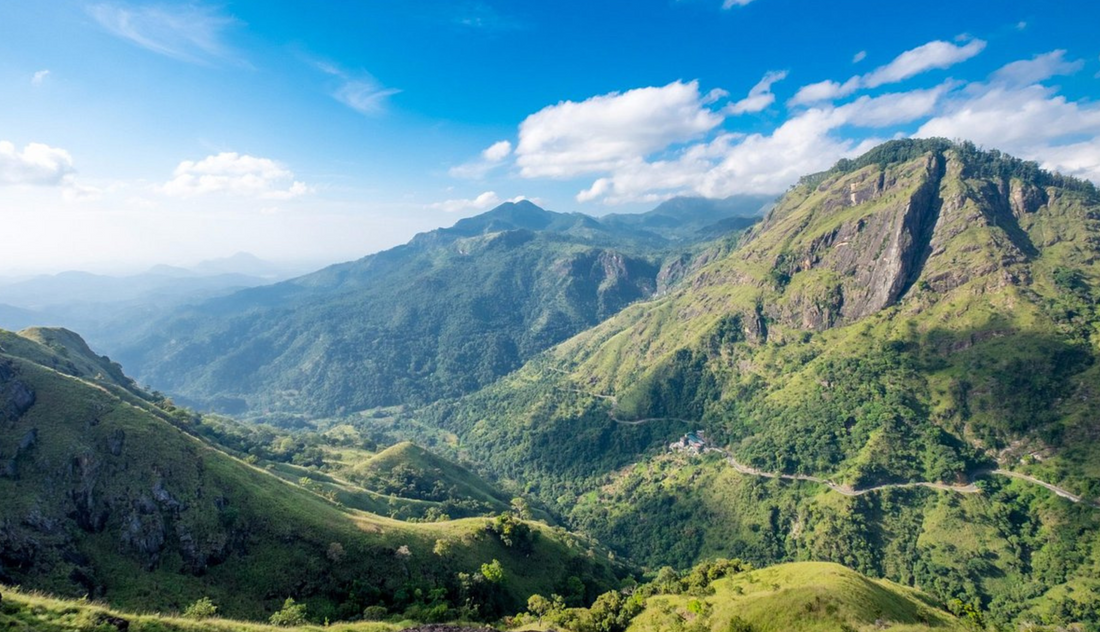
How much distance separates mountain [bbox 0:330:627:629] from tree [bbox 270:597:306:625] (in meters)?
3.24

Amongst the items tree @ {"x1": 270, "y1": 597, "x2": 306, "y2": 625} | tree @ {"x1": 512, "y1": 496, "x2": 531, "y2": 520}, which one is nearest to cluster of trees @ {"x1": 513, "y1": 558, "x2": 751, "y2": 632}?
tree @ {"x1": 270, "y1": 597, "x2": 306, "y2": 625}

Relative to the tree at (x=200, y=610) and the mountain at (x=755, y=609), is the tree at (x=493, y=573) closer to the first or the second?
the mountain at (x=755, y=609)

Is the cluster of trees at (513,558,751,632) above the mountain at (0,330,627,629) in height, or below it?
below

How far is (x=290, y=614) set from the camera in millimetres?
63156

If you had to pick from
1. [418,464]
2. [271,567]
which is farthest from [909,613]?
[418,464]

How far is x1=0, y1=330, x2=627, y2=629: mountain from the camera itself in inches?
2485

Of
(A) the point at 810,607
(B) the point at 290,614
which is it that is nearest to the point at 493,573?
(B) the point at 290,614

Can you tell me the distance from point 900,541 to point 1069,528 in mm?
40514

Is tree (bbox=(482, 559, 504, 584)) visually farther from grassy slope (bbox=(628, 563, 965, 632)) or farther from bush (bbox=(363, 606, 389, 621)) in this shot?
grassy slope (bbox=(628, 563, 965, 632))

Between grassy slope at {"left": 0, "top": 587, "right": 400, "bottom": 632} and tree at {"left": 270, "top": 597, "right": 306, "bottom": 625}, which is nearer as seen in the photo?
grassy slope at {"left": 0, "top": 587, "right": 400, "bottom": 632}

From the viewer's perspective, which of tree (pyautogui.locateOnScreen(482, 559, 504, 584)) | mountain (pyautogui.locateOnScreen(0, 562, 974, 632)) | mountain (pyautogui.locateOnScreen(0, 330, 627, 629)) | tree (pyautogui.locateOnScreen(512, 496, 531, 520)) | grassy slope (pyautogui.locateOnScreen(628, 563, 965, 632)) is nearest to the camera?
mountain (pyautogui.locateOnScreen(0, 562, 974, 632))

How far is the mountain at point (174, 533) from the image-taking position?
63.1m

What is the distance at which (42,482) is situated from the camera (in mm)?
67750

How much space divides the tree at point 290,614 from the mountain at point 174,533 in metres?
3.24
